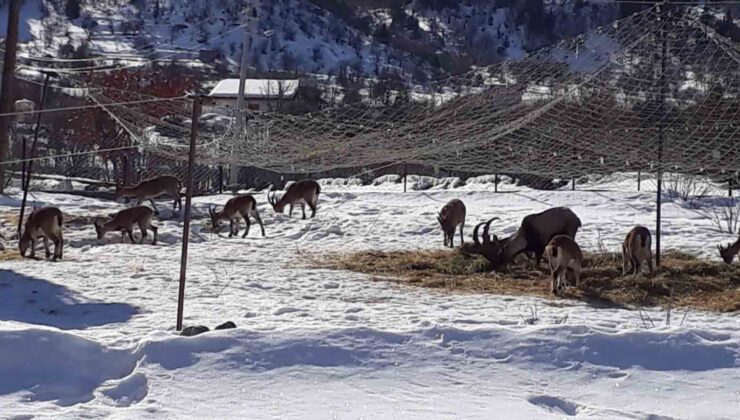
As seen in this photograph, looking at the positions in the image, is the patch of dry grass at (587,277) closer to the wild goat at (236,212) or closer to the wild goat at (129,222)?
the wild goat at (129,222)

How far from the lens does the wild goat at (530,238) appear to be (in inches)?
531

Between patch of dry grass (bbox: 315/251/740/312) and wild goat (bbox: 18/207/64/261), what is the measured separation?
12.0 ft

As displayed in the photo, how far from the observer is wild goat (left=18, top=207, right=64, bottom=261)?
45.6 ft

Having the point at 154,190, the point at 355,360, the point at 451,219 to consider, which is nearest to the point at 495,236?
the point at 451,219

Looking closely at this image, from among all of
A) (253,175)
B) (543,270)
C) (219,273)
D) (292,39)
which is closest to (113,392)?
(219,273)

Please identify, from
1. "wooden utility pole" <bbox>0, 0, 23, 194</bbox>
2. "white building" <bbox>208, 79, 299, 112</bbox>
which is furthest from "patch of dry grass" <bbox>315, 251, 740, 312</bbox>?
"white building" <bbox>208, 79, 299, 112</bbox>

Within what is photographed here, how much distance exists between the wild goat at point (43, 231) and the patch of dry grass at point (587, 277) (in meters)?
3.67

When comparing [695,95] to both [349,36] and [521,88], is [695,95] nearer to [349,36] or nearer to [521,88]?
[521,88]

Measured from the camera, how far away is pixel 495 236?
1421 centimetres

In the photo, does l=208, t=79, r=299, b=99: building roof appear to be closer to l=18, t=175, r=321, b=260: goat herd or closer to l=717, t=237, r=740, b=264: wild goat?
l=18, t=175, r=321, b=260: goat herd

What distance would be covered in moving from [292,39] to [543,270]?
8185 cm

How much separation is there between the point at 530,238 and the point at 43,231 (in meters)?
6.70

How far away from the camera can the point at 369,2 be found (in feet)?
374

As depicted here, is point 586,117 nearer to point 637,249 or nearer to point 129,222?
point 637,249
